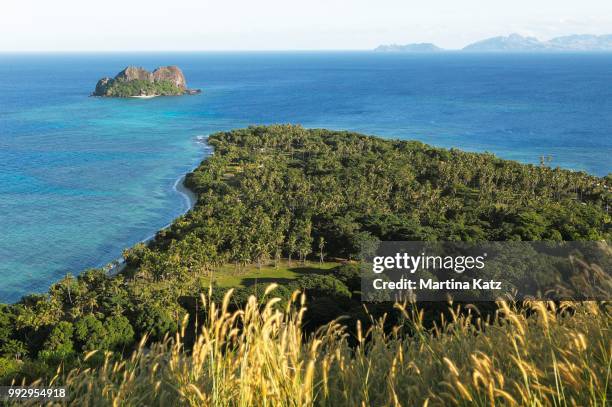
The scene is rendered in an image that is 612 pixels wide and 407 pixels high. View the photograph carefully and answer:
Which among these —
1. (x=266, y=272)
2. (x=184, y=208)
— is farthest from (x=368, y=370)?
(x=184, y=208)

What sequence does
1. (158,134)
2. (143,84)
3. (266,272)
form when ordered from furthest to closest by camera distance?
(143,84), (158,134), (266,272)

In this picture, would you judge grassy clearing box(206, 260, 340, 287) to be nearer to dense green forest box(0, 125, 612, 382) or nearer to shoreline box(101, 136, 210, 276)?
dense green forest box(0, 125, 612, 382)

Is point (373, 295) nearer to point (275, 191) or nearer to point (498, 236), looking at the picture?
point (498, 236)

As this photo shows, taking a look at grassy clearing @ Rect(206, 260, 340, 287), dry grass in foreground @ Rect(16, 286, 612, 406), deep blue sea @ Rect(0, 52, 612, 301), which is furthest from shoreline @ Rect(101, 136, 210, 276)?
dry grass in foreground @ Rect(16, 286, 612, 406)

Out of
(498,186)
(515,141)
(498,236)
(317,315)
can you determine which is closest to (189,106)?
(515,141)

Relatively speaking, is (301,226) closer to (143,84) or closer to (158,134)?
(158,134)

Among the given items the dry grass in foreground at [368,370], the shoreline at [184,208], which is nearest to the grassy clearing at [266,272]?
the shoreline at [184,208]

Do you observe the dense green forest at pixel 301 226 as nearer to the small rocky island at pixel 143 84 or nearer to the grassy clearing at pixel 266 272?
the grassy clearing at pixel 266 272
